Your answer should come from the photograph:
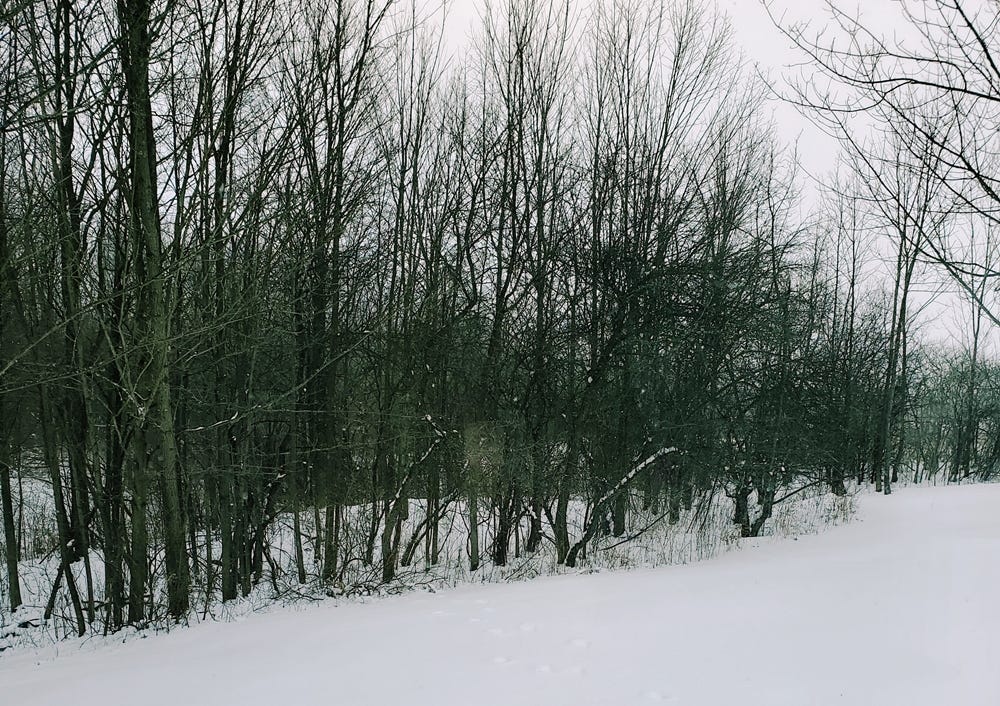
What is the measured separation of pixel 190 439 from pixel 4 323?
3.63m

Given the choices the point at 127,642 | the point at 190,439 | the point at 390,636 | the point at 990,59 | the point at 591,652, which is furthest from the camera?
the point at 190,439

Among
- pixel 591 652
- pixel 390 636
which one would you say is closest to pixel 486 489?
pixel 390 636

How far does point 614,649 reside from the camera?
4660 millimetres

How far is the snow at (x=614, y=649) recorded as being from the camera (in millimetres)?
3859

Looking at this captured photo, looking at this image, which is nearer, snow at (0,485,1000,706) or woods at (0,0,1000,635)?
snow at (0,485,1000,706)

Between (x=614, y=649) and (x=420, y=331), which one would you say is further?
(x=420, y=331)

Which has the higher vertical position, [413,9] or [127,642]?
[413,9]

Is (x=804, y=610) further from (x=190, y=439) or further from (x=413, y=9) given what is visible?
(x=413, y=9)

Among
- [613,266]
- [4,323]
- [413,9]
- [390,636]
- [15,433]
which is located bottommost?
[390,636]

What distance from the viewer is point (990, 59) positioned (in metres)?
3.98

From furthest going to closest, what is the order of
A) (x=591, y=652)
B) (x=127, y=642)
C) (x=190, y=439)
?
(x=190, y=439) < (x=127, y=642) < (x=591, y=652)

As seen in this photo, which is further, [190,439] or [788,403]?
[788,403]

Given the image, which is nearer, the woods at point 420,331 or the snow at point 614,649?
the snow at point 614,649

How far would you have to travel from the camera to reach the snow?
12.7ft
